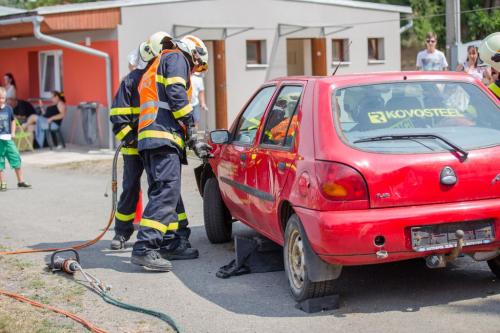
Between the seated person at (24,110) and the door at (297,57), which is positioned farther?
the door at (297,57)

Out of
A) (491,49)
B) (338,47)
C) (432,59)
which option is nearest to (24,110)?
(338,47)

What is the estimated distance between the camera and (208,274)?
272 inches

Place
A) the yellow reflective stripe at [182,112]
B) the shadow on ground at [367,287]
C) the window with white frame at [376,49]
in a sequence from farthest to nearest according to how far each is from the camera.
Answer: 1. the window with white frame at [376,49]
2. the yellow reflective stripe at [182,112]
3. the shadow on ground at [367,287]

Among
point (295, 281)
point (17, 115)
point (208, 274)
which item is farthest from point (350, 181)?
point (17, 115)

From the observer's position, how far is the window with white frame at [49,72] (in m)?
21.5

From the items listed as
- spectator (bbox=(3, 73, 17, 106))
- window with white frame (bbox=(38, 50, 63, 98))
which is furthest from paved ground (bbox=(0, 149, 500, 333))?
window with white frame (bbox=(38, 50, 63, 98))

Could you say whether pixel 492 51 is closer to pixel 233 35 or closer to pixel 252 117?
pixel 252 117

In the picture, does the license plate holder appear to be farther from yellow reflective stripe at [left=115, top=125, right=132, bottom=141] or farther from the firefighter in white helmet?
yellow reflective stripe at [left=115, top=125, right=132, bottom=141]

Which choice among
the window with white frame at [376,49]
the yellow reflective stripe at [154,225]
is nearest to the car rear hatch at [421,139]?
the yellow reflective stripe at [154,225]

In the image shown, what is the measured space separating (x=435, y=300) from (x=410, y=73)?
158 cm

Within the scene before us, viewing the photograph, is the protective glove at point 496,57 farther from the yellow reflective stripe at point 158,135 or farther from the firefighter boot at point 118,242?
the firefighter boot at point 118,242

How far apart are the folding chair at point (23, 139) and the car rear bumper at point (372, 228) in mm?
14735

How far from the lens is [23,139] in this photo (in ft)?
63.2

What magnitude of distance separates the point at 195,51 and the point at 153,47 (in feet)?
1.24
